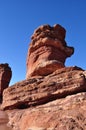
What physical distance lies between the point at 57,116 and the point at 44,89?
4.80 meters

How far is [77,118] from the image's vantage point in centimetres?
1499

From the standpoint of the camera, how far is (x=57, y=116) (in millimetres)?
15977

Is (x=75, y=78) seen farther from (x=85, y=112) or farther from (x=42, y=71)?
(x=42, y=71)

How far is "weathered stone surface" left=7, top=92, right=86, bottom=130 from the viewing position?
1461 cm

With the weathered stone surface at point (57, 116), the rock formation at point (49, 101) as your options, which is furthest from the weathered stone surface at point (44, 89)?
the weathered stone surface at point (57, 116)

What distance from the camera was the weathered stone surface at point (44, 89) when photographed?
1920 cm

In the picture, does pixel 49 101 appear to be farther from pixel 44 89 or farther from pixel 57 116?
pixel 57 116

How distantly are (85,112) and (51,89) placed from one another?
5171 mm

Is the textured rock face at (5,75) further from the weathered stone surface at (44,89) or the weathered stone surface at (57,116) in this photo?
the weathered stone surface at (57,116)

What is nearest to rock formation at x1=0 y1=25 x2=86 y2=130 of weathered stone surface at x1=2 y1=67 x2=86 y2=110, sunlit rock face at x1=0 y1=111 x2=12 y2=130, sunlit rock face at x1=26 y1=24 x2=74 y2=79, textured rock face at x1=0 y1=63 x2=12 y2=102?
weathered stone surface at x1=2 y1=67 x2=86 y2=110

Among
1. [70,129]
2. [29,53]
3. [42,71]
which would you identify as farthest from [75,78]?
[29,53]

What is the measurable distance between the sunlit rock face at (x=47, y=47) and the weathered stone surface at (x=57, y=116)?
40.4 ft

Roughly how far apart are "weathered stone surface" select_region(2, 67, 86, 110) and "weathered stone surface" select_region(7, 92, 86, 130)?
1012 millimetres

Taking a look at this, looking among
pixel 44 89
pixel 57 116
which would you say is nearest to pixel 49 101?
pixel 44 89
